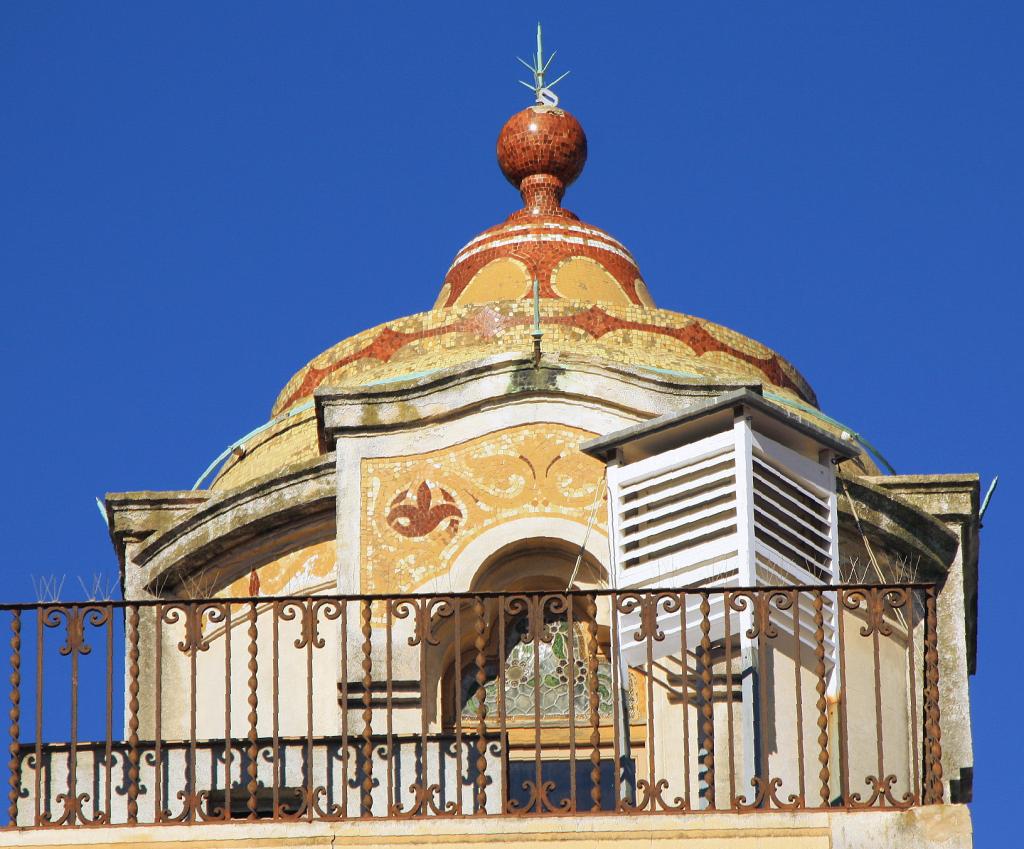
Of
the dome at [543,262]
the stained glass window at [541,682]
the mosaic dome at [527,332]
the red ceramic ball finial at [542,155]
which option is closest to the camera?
the stained glass window at [541,682]

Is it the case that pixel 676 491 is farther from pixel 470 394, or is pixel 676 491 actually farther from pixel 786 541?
pixel 470 394

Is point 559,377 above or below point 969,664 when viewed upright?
above

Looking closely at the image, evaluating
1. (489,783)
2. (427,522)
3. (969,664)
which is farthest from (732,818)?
(969,664)

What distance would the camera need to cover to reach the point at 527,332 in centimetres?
2133

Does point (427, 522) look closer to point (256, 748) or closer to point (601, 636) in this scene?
point (601, 636)

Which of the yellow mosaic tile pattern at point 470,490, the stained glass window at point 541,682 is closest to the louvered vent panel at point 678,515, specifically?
the yellow mosaic tile pattern at point 470,490

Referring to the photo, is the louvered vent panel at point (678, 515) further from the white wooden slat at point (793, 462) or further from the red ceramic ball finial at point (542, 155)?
the red ceramic ball finial at point (542, 155)

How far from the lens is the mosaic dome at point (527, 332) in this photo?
21.1 meters

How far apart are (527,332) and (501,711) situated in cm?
642

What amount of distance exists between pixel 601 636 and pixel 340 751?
3.48 m

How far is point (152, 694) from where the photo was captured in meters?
19.2

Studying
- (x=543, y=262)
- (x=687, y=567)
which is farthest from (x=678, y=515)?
(x=543, y=262)

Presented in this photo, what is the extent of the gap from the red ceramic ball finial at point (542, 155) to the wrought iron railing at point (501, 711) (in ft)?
19.6

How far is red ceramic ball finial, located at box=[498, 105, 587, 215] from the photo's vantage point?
24.8 metres
